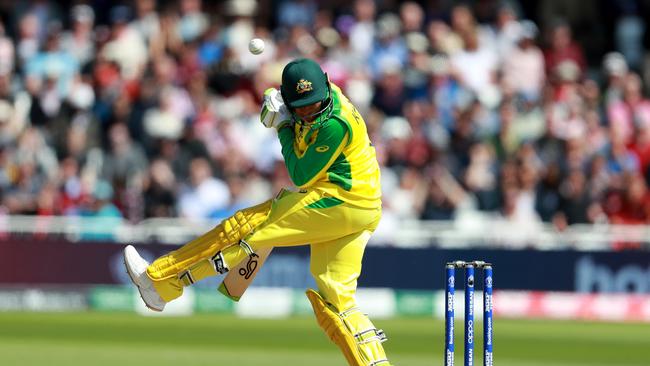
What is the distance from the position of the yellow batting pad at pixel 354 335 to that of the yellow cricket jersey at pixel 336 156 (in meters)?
0.52

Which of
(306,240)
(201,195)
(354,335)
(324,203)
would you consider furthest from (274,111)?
(201,195)

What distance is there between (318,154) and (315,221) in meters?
0.31

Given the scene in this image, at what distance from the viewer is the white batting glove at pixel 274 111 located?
6.85 m

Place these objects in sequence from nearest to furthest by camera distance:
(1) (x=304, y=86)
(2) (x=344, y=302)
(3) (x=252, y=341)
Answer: (1) (x=304, y=86), (2) (x=344, y=302), (3) (x=252, y=341)

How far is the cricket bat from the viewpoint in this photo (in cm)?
709

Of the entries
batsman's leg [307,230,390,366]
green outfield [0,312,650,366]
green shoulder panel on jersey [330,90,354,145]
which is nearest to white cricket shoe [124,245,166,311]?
batsman's leg [307,230,390,366]

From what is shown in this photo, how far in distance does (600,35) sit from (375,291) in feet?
14.7

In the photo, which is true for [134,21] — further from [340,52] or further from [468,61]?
[468,61]

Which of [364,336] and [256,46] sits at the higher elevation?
[256,46]

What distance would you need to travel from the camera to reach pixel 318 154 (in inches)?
265

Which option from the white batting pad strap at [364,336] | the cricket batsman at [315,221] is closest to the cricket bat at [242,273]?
the cricket batsman at [315,221]

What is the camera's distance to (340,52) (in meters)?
14.3

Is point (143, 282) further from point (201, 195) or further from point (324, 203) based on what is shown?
point (201, 195)

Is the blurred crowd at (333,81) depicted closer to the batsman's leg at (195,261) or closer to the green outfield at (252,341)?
the green outfield at (252,341)
